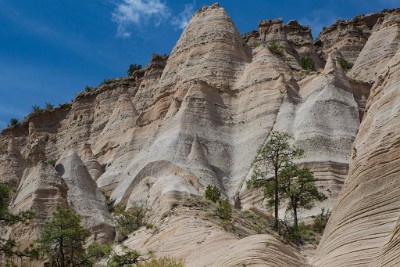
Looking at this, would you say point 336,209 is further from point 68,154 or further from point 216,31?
point 216,31

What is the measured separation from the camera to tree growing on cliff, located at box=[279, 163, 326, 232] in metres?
41.9

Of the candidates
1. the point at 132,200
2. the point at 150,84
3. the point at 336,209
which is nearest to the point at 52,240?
the point at 336,209

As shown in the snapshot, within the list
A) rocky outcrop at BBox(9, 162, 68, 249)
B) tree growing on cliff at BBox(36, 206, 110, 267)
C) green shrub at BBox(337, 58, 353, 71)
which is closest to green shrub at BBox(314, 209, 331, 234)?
tree growing on cliff at BBox(36, 206, 110, 267)

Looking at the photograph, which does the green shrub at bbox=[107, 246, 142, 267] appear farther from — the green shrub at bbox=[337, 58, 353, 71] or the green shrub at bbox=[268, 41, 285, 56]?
the green shrub at bbox=[337, 58, 353, 71]

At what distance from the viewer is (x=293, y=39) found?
94.8 m

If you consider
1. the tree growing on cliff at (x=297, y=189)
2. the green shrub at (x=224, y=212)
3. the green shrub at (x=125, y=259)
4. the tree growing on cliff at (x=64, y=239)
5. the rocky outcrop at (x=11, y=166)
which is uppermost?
the rocky outcrop at (x=11, y=166)

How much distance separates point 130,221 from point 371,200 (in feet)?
63.2

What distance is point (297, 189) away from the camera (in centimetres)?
4225

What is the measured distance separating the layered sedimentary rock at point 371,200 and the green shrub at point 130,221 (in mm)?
14228

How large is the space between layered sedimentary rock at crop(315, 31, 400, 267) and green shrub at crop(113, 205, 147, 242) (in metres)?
14.2

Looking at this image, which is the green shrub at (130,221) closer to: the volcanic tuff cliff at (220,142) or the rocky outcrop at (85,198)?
the volcanic tuff cliff at (220,142)

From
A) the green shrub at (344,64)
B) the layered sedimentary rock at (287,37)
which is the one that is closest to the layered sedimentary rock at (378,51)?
the green shrub at (344,64)

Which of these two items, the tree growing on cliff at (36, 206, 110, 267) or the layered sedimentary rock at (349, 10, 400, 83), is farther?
the layered sedimentary rock at (349, 10, 400, 83)

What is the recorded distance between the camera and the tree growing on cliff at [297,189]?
137 ft
